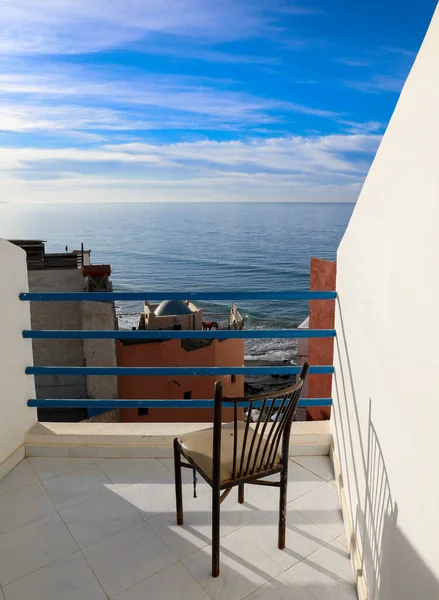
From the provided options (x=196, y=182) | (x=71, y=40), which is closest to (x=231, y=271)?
(x=71, y=40)

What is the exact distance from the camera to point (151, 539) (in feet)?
6.27

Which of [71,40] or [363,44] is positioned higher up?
[363,44]

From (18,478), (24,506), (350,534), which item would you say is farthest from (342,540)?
(18,478)

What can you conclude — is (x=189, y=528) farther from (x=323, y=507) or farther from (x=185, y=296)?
(x=185, y=296)

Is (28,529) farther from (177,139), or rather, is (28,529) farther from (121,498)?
(177,139)

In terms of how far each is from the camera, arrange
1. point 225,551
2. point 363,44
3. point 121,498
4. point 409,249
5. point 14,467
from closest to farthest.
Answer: point 409,249 < point 225,551 < point 121,498 < point 14,467 < point 363,44

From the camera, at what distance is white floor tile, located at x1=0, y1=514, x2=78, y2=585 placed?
1.74 m

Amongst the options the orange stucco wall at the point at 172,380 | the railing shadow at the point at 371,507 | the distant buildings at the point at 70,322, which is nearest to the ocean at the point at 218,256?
the distant buildings at the point at 70,322

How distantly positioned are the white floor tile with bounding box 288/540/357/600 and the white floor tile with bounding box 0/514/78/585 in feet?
2.90

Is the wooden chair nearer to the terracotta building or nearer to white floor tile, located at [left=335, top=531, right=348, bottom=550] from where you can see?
white floor tile, located at [left=335, top=531, right=348, bottom=550]

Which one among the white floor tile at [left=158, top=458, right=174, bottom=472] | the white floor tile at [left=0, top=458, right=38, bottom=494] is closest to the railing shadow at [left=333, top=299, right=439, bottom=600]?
the white floor tile at [left=158, top=458, right=174, bottom=472]

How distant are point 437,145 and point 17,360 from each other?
226 cm

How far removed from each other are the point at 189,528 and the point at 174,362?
14958mm

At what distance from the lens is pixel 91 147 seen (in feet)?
266
